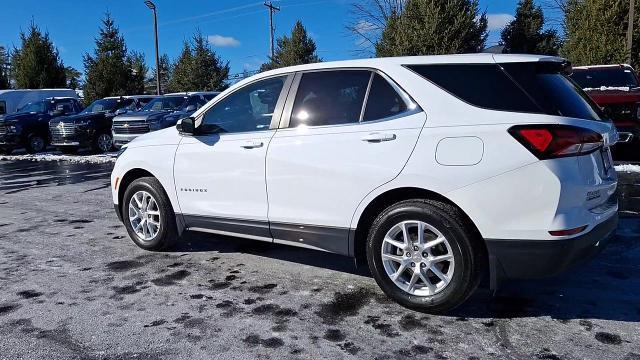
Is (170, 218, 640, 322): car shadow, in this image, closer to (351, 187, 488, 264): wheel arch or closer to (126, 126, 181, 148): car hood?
(351, 187, 488, 264): wheel arch

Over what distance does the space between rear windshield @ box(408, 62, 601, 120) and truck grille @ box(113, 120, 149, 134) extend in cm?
1219

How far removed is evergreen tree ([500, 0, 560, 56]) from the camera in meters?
24.9

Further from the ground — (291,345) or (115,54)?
(115,54)

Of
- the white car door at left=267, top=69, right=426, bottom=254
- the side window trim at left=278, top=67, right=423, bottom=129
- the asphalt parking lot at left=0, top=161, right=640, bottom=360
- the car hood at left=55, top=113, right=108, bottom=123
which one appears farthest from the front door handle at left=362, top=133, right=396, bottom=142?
the car hood at left=55, top=113, right=108, bottom=123

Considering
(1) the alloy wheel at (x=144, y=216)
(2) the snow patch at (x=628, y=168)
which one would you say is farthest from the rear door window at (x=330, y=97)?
(2) the snow patch at (x=628, y=168)

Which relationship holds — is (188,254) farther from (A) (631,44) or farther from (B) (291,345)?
(A) (631,44)

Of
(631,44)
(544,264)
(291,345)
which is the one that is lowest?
(291,345)

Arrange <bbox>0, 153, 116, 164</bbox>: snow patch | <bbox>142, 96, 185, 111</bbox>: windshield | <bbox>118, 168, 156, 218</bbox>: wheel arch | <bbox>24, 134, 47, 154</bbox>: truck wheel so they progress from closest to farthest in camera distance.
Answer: <bbox>118, 168, 156, 218</bbox>: wheel arch < <bbox>0, 153, 116, 164</bbox>: snow patch < <bbox>142, 96, 185, 111</bbox>: windshield < <bbox>24, 134, 47, 154</bbox>: truck wheel

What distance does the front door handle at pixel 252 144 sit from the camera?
4.18 m

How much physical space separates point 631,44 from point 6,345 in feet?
67.9

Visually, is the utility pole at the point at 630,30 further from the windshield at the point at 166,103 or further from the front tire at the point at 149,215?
the front tire at the point at 149,215

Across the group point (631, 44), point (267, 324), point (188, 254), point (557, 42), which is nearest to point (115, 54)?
point (557, 42)

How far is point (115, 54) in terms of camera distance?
31.2 meters

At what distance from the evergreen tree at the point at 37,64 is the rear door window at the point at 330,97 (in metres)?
33.2
